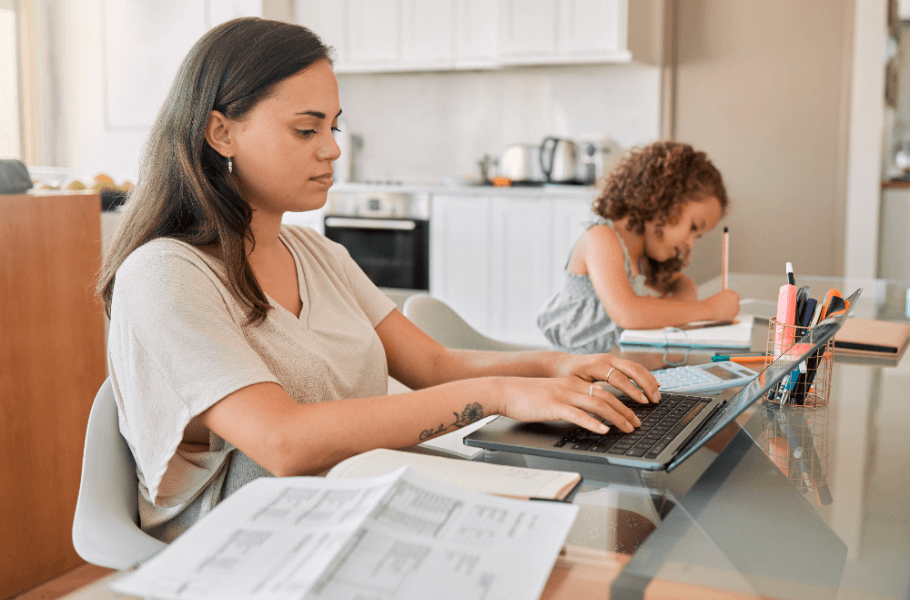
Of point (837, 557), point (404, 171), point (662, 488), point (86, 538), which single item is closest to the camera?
point (837, 557)

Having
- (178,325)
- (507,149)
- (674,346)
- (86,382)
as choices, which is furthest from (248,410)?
(507,149)

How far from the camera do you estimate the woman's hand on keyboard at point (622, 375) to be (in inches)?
41.2

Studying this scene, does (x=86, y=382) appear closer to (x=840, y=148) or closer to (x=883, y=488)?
(x=883, y=488)

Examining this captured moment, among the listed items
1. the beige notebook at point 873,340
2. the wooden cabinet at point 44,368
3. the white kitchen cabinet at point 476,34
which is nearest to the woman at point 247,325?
the beige notebook at point 873,340

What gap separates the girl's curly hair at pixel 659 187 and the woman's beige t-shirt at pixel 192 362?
1.07 metres

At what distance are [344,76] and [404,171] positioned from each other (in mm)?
690

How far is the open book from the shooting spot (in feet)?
1.73

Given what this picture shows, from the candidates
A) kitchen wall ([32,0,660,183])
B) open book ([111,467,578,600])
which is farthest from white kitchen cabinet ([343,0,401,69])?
open book ([111,467,578,600])

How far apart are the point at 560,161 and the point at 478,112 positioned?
0.74 metres

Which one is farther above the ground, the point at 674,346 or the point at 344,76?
the point at 344,76

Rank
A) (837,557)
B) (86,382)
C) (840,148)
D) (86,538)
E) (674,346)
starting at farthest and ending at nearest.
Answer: (840,148)
(86,382)
(674,346)
(86,538)
(837,557)

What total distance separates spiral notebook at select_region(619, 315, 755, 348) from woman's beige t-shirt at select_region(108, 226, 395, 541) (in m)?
0.67

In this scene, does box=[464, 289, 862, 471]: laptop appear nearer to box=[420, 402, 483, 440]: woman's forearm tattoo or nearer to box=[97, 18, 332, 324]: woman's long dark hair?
box=[420, 402, 483, 440]: woman's forearm tattoo

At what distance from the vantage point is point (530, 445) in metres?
0.88
